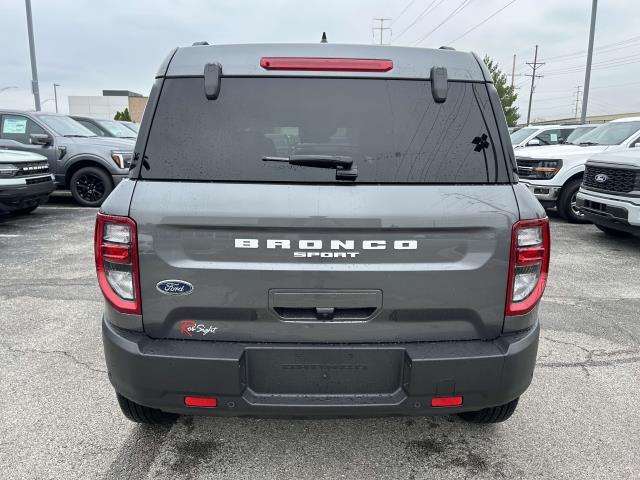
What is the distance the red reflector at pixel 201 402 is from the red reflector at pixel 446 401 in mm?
916

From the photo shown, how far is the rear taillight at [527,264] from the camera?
2.08 meters

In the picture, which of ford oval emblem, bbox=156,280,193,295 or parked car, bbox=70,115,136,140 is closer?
ford oval emblem, bbox=156,280,193,295

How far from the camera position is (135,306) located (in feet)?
6.88

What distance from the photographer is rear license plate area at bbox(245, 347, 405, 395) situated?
2.05 meters

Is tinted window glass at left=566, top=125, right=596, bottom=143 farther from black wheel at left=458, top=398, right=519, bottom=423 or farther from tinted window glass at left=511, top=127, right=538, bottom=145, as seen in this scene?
black wheel at left=458, top=398, right=519, bottom=423

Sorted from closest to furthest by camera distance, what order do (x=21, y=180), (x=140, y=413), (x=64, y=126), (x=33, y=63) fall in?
1. (x=140, y=413)
2. (x=21, y=180)
3. (x=64, y=126)
4. (x=33, y=63)

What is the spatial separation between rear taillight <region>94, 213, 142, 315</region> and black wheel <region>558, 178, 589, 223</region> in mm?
8990

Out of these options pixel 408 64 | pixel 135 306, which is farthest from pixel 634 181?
pixel 135 306

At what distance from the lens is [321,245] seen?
200 cm

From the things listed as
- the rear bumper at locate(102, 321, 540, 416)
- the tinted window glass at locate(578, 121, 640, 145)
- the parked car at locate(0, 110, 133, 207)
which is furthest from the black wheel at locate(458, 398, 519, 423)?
the parked car at locate(0, 110, 133, 207)

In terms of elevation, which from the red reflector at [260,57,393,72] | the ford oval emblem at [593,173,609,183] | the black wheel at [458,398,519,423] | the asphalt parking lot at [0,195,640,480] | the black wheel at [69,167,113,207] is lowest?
the asphalt parking lot at [0,195,640,480]

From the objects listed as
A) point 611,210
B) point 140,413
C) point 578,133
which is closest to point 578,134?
point 578,133

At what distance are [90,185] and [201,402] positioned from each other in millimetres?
9446

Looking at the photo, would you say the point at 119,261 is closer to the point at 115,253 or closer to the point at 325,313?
the point at 115,253
